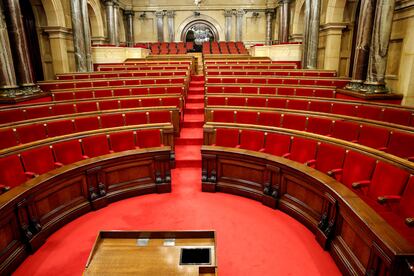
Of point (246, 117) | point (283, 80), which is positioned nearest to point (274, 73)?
point (283, 80)

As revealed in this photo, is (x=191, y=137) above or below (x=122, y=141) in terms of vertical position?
below

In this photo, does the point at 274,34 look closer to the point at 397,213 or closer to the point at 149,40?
the point at 149,40

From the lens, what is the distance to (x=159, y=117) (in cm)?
326

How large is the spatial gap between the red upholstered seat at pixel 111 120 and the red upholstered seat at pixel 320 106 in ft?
7.53

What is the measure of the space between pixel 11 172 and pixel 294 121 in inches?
100

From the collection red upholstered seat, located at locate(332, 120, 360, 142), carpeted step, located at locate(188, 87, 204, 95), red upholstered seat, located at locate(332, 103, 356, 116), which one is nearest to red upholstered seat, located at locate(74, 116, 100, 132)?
red upholstered seat, located at locate(332, 120, 360, 142)

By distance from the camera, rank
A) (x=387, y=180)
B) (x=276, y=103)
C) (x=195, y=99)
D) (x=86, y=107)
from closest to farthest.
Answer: (x=387, y=180), (x=86, y=107), (x=276, y=103), (x=195, y=99)

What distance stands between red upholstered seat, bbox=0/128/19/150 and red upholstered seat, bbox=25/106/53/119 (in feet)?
2.57

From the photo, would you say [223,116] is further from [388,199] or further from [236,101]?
[388,199]

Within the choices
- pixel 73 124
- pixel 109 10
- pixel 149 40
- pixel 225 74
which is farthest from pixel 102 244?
pixel 149 40

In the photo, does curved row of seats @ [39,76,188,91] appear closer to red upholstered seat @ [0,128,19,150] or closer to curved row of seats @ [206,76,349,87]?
curved row of seats @ [206,76,349,87]

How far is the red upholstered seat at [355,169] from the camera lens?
1941mm

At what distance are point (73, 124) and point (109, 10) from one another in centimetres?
864

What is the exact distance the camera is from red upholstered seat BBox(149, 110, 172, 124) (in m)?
3.24
